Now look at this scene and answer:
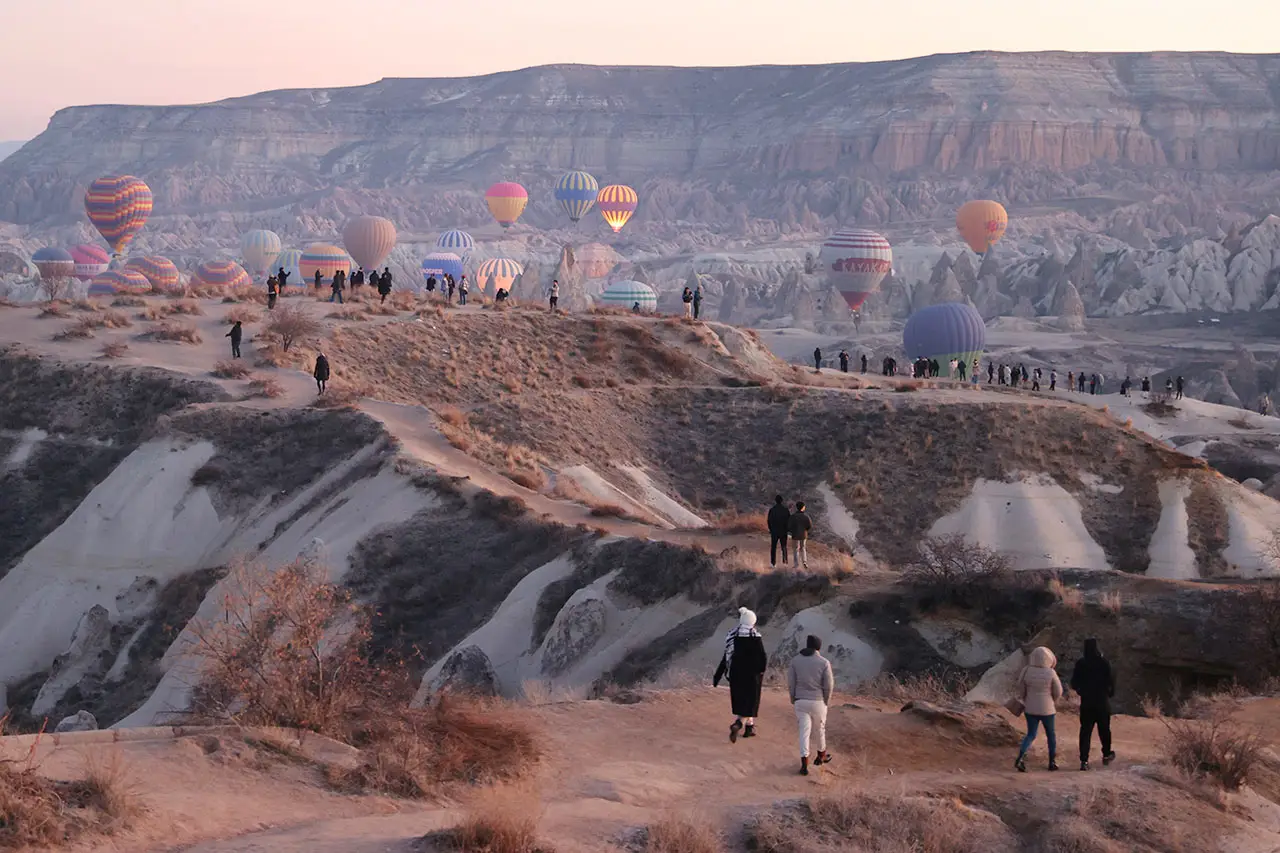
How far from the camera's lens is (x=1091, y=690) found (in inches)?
525

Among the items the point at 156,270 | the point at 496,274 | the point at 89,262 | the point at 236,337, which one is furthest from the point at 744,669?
the point at 89,262

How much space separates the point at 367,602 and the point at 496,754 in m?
13.8

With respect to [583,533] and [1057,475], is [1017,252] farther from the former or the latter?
[583,533]

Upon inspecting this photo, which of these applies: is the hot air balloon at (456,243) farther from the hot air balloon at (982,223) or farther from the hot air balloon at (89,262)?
the hot air balloon at (982,223)

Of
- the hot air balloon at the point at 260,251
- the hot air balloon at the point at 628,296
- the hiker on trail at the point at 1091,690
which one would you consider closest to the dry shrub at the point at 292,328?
the hiker on trail at the point at 1091,690

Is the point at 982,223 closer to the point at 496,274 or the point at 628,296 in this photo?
the point at 496,274

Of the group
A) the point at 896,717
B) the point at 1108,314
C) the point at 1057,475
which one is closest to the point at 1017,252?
the point at 1108,314

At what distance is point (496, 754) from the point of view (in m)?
13.0

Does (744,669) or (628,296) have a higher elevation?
(628,296)

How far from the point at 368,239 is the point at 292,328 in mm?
74458

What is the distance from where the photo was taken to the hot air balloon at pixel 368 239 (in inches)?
4493

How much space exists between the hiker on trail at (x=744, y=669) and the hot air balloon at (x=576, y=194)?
156 metres

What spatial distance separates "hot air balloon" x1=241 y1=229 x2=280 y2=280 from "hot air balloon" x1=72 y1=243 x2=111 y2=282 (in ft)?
40.7

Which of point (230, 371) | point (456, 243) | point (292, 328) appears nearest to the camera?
point (230, 371)
